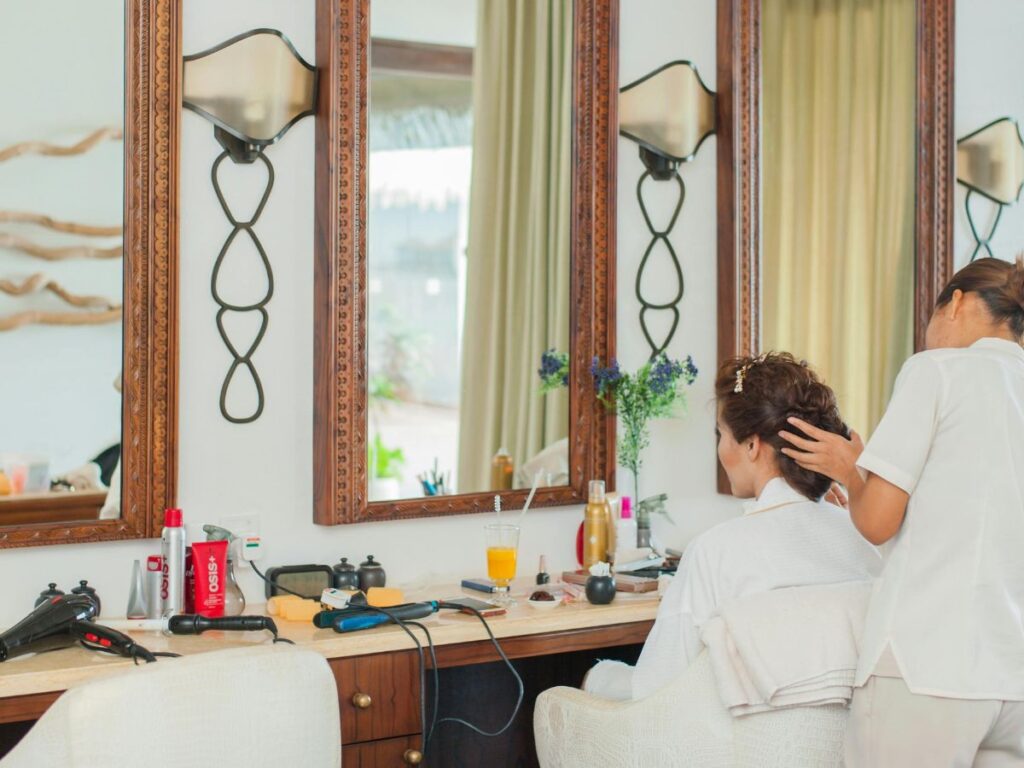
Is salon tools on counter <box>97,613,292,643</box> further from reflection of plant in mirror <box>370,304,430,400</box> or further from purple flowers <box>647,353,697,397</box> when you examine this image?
purple flowers <box>647,353,697,397</box>

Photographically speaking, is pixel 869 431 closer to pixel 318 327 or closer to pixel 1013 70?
pixel 1013 70

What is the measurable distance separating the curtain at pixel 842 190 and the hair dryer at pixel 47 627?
182 cm

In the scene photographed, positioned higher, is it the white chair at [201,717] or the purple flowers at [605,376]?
the purple flowers at [605,376]

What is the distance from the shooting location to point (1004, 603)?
1796 mm

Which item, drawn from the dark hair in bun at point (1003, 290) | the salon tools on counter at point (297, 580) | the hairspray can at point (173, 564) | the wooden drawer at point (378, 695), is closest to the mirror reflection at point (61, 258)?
the hairspray can at point (173, 564)

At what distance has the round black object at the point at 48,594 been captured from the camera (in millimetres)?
2127

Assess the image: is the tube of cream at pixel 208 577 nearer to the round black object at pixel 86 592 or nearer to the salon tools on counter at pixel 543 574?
the round black object at pixel 86 592

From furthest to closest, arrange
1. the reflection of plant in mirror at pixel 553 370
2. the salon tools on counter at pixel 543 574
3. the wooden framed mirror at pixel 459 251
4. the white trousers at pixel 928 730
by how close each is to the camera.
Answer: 1. the reflection of plant in mirror at pixel 553 370
2. the salon tools on counter at pixel 543 574
3. the wooden framed mirror at pixel 459 251
4. the white trousers at pixel 928 730

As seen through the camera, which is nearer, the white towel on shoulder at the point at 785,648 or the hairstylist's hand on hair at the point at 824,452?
the white towel on shoulder at the point at 785,648

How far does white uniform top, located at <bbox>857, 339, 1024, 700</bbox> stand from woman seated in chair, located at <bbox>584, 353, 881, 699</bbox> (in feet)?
0.59

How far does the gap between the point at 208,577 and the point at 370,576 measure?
14.2 inches

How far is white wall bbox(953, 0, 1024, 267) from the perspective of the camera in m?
3.42

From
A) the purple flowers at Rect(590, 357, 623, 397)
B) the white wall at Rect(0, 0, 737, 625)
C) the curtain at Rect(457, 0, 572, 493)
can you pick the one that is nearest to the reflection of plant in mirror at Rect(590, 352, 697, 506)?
the purple flowers at Rect(590, 357, 623, 397)

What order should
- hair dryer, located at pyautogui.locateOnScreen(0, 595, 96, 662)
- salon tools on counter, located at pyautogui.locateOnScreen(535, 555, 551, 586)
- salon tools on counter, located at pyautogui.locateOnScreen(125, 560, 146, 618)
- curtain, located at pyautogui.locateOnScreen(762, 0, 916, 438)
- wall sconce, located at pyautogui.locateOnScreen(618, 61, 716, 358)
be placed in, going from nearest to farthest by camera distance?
1. hair dryer, located at pyautogui.locateOnScreen(0, 595, 96, 662)
2. salon tools on counter, located at pyautogui.locateOnScreen(125, 560, 146, 618)
3. salon tools on counter, located at pyautogui.locateOnScreen(535, 555, 551, 586)
4. wall sconce, located at pyautogui.locateOnScreen(618, 61, 716, 358)
5. curtain, located at pyautogui.locateOnScreen(762, 0, 916, 438)
